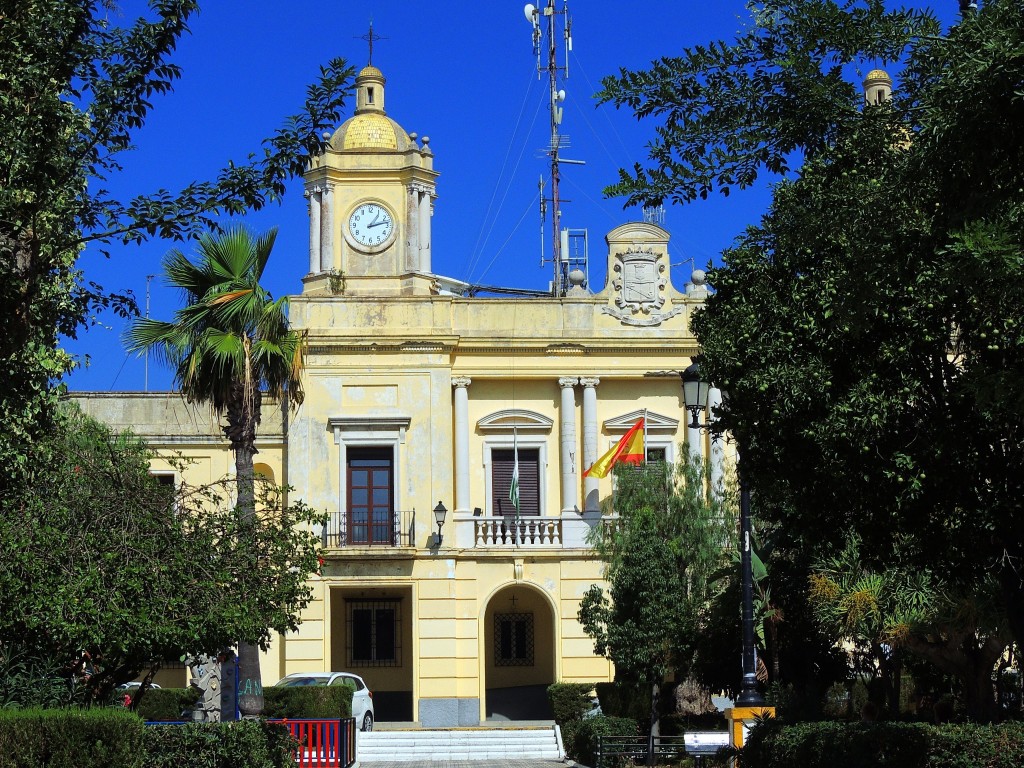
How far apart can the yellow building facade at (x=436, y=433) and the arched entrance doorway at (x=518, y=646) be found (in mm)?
49

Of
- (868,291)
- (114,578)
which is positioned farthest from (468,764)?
(868,291)

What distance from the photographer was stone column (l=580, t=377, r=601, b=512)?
3603 centimetres

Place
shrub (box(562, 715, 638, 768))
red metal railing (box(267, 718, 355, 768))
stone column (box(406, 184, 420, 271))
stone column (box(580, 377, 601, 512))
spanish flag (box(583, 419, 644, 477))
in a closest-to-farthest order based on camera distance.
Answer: red metal railing (box(267, 718, 355, 768))
shrub (box(562, 715, 638, 768))
spanish flag (box(583, 419, 644, 477))
stone column (box(580, 377, 601, 512))
stone column (box(406, 184, 420, 271))

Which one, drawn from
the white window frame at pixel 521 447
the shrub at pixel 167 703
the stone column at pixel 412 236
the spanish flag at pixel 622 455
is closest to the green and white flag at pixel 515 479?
the white window frame at pixel 521 447

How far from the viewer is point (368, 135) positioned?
123ft

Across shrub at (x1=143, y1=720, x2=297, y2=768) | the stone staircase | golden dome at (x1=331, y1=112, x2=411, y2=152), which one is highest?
golden dome at (x1=331, y1=112, x2=411, y2=152)

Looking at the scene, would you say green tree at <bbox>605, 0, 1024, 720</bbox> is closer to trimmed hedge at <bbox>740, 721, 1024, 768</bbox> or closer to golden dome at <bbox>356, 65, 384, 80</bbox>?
trimmed hedge at <bbox>740, 721, 1024, 768</bbox>

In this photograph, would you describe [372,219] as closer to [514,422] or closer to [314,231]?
[314,231]

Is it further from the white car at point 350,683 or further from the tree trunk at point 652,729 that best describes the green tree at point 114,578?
the white car at point 350,683

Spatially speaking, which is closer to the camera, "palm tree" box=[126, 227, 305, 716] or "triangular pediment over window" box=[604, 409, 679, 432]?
"palm tree" box=[126, 227, 305, 716]

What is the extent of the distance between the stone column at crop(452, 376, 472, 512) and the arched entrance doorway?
325 centimetres

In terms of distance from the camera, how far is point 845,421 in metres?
12.5

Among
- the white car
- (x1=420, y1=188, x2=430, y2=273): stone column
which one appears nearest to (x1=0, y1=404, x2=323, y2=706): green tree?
the white car

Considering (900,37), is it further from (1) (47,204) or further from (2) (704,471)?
(2) (704,471)
